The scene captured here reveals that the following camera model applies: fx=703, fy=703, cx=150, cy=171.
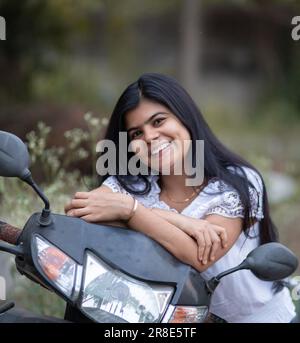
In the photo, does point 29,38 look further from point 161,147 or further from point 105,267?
point 105,267

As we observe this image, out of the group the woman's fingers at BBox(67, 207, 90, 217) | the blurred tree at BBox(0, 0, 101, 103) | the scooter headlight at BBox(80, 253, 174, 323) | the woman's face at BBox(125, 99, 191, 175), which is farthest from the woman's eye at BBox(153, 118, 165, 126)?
the blurred tree at BBox(0, 0, 101, 103)

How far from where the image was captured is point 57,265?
6.15 ft

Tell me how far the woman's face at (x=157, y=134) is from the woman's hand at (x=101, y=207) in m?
0.24

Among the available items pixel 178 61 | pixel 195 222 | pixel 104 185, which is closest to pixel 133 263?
pixel 195 222

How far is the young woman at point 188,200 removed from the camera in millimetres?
2127

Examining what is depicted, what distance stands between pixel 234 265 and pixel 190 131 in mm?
477

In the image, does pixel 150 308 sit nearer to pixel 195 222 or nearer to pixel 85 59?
pixel 195 222

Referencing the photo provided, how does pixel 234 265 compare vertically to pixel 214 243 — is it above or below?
below

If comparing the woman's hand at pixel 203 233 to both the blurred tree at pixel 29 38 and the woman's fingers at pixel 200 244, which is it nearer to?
the woman's fingers at pixel 200 244

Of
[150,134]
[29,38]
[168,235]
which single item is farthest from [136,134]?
[29,38]

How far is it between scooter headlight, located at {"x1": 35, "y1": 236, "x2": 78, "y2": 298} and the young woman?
232 mm

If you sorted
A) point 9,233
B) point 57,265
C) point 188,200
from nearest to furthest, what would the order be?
1. point 57,265
2. point 9,233
3. point 188,200

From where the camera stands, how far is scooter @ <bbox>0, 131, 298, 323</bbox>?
1873 millimetres

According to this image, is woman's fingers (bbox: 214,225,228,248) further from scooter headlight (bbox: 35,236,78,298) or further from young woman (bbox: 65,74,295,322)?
scooter headlight (bbox: 35,236,78,298)
